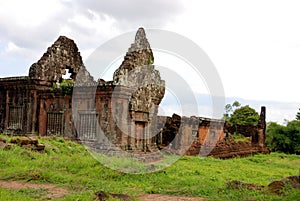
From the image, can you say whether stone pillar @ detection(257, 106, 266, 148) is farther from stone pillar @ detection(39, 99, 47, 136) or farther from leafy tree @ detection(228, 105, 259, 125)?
stone pillar @ detection(39, 99, 47, 136)

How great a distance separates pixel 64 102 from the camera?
1820 cm

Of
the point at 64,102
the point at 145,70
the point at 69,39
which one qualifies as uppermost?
the point at 69,39

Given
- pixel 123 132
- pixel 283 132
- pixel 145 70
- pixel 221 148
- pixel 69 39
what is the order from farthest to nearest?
1. pixel 283 132
2. pixel 221 148
3. pixel 69 39
4. pixel 145 70
5. pixel 123 132

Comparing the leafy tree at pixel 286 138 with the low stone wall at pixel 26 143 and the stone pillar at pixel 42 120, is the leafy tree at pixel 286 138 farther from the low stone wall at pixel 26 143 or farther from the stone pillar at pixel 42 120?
the low stone wall at pixel 26 143

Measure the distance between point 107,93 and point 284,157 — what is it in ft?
49.1

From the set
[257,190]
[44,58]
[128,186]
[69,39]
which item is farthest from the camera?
[69,39]

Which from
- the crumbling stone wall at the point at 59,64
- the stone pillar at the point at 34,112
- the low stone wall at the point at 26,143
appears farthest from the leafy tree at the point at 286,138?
the low stone wall at the point at 26,143

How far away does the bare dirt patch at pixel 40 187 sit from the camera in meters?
8.04

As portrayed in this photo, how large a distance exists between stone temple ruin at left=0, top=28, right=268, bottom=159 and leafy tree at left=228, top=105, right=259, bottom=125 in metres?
19.5

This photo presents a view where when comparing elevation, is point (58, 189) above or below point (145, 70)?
below

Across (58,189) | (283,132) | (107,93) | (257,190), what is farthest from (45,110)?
(283,132)

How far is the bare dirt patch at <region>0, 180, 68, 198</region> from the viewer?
8.04m

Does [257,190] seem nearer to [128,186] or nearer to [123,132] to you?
[128,186]

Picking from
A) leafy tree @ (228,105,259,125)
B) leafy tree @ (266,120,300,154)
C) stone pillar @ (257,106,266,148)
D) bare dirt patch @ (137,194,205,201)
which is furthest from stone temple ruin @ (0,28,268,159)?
leafy tree @ (228,105,259,125)
